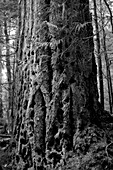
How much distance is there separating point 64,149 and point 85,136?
0.93 ft

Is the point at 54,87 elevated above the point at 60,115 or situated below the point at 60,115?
above

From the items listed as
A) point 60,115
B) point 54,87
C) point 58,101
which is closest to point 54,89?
point 54,87

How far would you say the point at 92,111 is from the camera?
2.42 m

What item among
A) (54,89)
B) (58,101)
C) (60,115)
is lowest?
(60,115)

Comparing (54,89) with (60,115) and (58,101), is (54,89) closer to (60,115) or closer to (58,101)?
(58,101)

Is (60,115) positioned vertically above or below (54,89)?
below

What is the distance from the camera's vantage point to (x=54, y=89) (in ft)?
7.93

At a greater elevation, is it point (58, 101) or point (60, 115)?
point (58, 101)

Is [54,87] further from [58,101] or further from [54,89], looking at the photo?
[58,101]

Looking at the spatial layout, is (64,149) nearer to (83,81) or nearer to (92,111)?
(92,111)

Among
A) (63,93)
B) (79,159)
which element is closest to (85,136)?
(79,159)

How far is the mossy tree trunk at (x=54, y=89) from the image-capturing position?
230 centimetres

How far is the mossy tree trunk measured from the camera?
230 centimetres

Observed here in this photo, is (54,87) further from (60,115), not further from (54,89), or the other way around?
(60,115)
